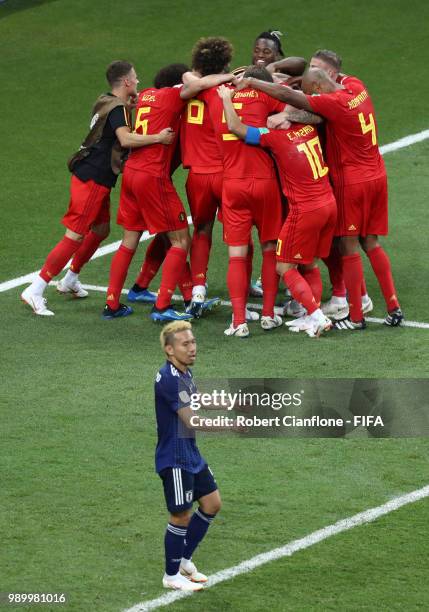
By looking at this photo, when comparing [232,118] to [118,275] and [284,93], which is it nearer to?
[284,93]

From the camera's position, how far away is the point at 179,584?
23.7 feet

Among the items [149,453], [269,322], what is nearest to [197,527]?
[149,453]

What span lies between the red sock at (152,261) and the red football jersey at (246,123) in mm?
1205

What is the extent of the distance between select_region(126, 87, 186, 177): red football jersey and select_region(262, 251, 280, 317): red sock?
1095 millimetres

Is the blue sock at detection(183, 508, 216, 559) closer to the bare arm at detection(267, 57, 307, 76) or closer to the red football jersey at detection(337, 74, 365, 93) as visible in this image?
the red football jersey at detection(337, 74, 365, 93)

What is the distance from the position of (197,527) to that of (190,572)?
243mm

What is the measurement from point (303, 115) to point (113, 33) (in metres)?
10.6

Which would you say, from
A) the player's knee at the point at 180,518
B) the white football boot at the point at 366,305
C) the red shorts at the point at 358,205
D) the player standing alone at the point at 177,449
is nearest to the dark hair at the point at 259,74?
the red shorts at the point at 358,205

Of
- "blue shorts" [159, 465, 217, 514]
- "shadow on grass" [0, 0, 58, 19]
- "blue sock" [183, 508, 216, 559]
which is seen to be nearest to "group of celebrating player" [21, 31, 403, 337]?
"blue sock" [183, 508, 216, 559]

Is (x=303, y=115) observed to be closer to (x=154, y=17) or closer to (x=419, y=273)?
(x=419, y=273)

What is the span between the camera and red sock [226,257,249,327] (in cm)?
1103

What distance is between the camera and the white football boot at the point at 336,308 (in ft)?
37.4

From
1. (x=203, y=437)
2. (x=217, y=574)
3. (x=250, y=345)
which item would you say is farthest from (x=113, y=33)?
(x=217, y=574)

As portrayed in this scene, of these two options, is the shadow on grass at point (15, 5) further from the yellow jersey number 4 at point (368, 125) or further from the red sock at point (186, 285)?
the yellow jersey number 4 at point (368, 125)
